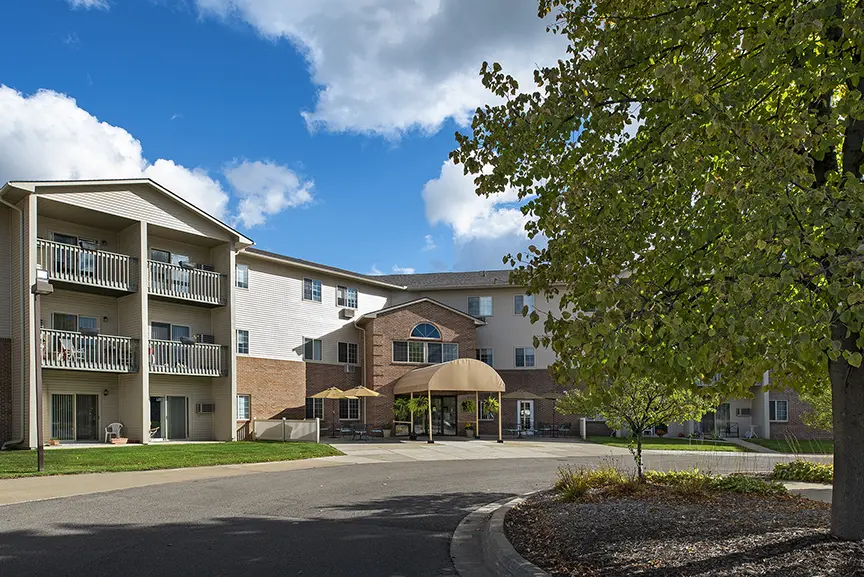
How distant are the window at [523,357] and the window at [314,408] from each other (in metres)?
12.2

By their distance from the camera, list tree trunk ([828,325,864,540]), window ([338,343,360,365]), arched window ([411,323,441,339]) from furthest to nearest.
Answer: arched window ([411,323,441,339]) → window ([338,343,360,365]) → tree trunk ([828,325,864,540])

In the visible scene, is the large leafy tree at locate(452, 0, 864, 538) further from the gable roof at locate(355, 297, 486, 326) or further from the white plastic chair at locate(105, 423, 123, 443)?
the gable roof at locate(355, 297, 486, 326)

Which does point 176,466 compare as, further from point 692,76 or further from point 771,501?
point 692,76

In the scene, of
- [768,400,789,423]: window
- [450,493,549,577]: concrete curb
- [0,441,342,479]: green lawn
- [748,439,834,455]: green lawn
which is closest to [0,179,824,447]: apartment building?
[768,400,789,423]: window

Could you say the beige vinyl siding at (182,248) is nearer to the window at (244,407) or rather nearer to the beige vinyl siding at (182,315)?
the beige vinyl siding at (182,315)

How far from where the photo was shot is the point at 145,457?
21.3 meters

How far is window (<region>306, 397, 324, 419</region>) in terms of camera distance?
3712cm

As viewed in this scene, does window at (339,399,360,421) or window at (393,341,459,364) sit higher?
window at (393,341,459,364)

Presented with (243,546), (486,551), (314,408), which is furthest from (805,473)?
(314,408)

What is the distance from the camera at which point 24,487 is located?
1499 cm

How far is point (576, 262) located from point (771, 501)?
6.39 metres

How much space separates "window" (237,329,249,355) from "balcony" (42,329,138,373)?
609 cm

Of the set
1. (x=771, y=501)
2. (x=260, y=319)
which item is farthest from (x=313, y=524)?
(x=260, y=319)

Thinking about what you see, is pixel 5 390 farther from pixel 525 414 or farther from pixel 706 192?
pixel 525 414
